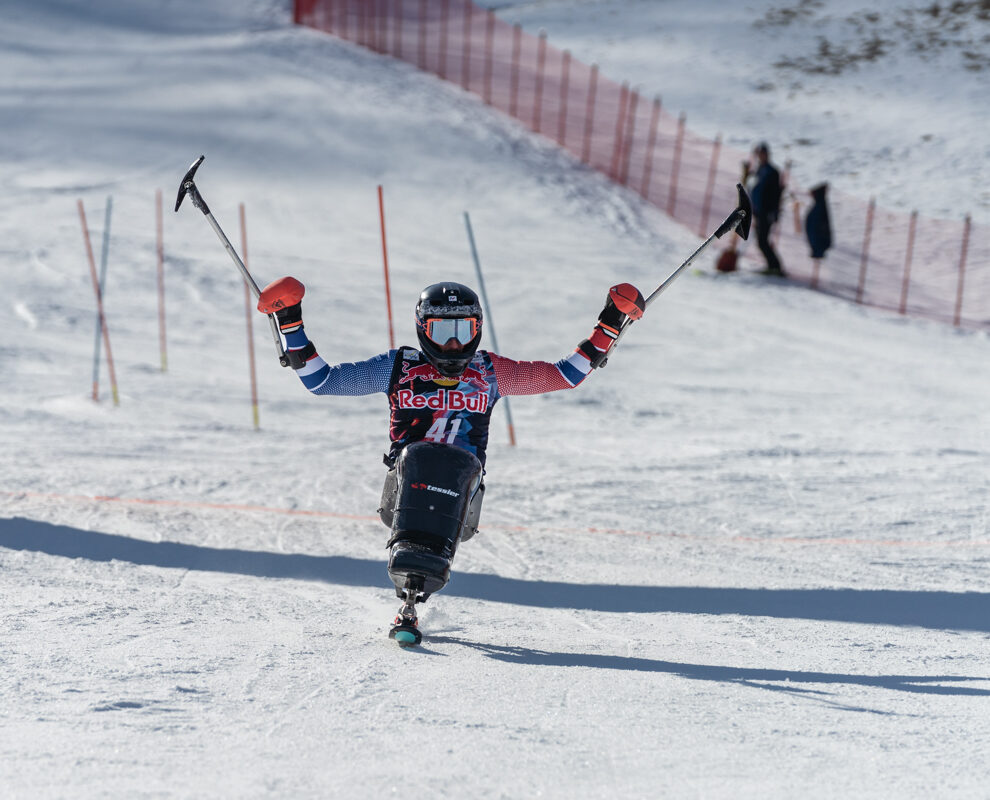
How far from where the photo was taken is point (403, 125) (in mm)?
20000

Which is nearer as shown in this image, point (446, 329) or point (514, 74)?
point (446, 329)

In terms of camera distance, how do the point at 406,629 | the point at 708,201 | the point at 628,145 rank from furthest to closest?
the point at 628,145 < the point at 708,201 < the point at 406,629

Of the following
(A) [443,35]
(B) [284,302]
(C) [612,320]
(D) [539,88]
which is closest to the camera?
(B) [284,302]

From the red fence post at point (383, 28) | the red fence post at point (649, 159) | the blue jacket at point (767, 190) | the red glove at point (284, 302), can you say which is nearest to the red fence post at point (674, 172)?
the red fence post at point (649, 159)

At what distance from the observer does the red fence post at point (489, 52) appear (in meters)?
21.8

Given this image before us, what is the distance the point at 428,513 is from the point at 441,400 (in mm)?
566

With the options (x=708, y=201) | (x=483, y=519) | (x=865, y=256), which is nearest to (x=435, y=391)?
(x=483, y=519)

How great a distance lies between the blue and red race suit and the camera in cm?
471

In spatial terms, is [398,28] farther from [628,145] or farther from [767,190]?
[767,190]

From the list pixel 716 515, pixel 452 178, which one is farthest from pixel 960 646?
pixel 452 178

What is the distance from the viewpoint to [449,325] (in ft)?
15.2

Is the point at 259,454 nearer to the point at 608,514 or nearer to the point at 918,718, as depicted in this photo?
the point at 608,514

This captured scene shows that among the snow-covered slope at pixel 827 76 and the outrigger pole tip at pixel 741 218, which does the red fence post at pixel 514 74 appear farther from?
the outrigger pole tip at pixel 741 218

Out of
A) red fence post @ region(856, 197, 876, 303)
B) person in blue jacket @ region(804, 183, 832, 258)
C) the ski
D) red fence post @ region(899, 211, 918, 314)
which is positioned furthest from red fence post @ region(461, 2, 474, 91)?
the ski
